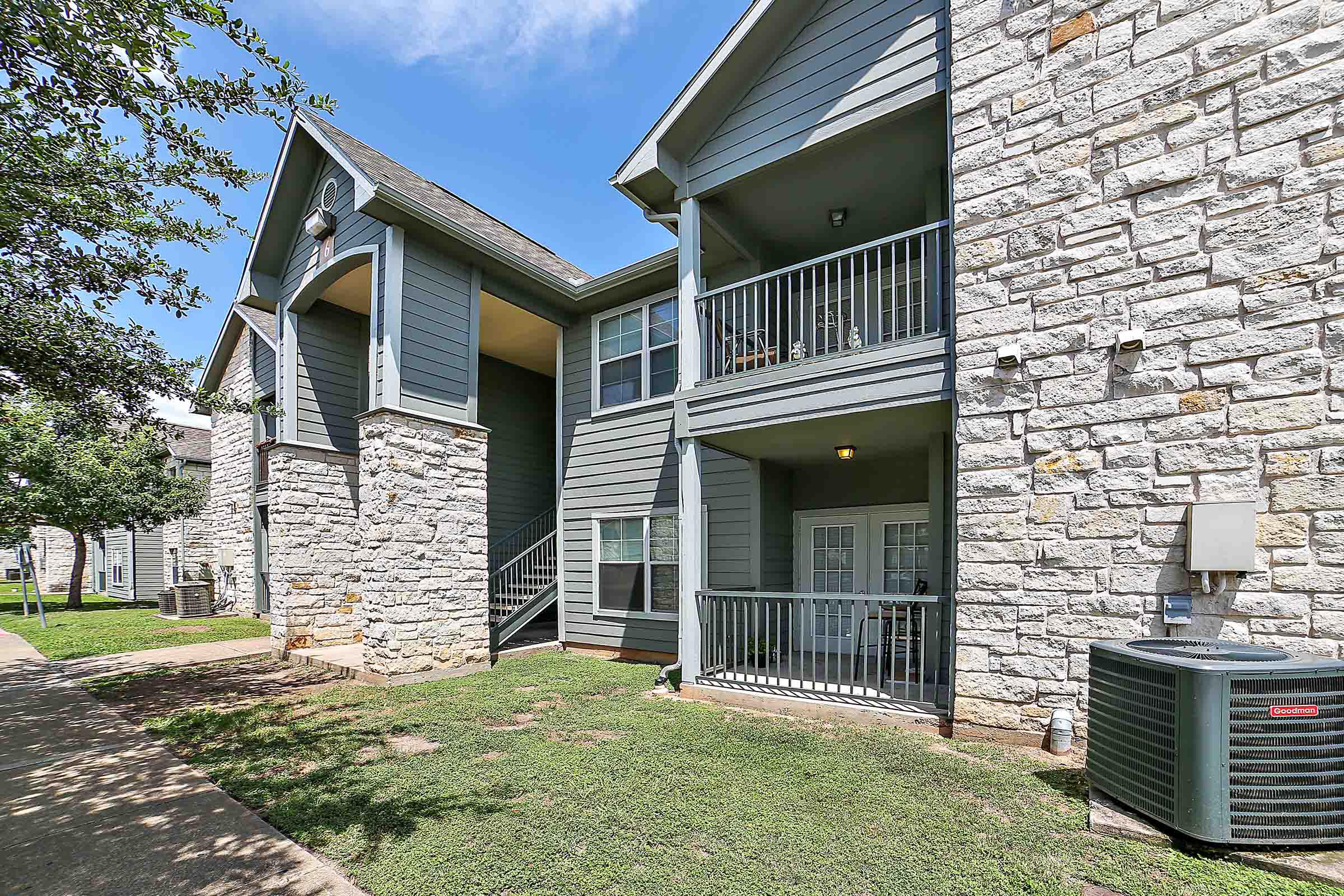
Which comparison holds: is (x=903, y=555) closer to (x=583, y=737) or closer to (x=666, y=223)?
(x=583, y=737)

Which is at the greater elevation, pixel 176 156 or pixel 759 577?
pixel 176 156

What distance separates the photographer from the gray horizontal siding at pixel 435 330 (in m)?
7.60

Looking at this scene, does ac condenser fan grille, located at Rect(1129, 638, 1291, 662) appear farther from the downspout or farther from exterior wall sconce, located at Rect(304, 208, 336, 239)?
exterior wall sconce, located at Rect(304, 208, 336, 239)

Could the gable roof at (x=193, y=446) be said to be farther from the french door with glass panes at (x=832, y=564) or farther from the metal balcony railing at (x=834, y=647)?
the french door with glass panes at (x=832, y=564)

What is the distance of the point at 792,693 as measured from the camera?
5.82 meters

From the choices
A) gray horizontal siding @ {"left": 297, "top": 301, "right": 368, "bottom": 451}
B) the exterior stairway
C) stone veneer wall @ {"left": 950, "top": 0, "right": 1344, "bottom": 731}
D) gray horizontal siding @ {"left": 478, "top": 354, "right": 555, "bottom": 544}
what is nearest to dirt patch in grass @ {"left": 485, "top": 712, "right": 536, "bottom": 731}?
the exterior stairway

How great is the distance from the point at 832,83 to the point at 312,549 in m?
9.29

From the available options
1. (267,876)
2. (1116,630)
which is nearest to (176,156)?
(267,876)

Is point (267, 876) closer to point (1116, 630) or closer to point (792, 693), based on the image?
point (792, 693)

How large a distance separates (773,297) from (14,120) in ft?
22.8

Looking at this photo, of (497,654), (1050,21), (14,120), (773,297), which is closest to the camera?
(14,120)

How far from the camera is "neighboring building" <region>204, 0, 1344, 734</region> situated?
12.9 ft

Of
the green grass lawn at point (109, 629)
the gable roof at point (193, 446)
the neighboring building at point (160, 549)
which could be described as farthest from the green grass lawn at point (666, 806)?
the gable roof at point (193, 446)

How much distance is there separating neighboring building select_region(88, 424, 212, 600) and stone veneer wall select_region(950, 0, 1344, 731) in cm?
1892
